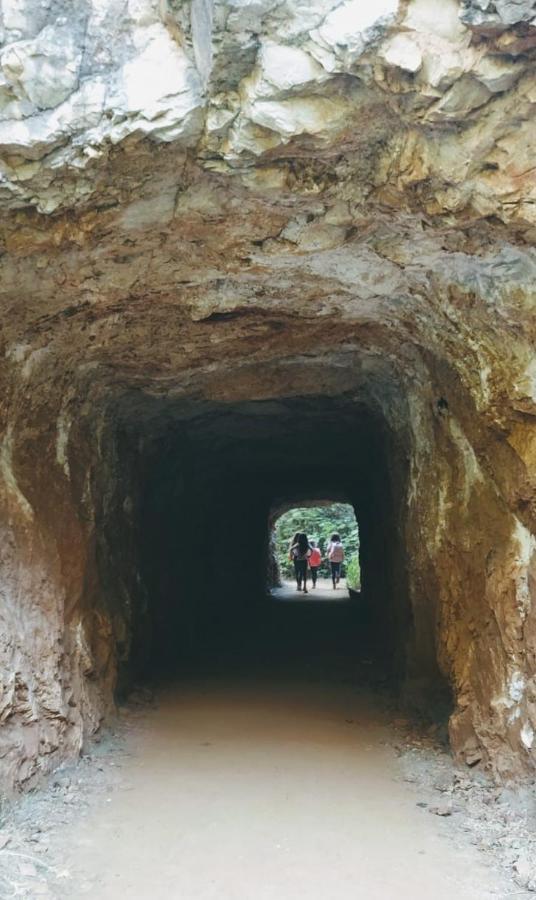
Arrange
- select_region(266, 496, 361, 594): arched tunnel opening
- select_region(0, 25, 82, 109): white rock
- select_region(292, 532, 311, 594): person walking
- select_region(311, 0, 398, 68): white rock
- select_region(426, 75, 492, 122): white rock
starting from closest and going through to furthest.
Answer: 1. select_region(311, 0, 398, 68): white rock
2. select_region(426, 75, 492, 122): white rock
3. select_region(0, 25, 82, 109): white rock
4. select_region(292, 532, 311, 594): person walking
5. select_region(266, 496, 361, 594): arched tunnel opening

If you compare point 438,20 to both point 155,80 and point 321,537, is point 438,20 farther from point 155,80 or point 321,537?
point 321,537

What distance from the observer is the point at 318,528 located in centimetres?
3152

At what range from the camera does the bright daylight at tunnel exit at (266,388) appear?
3.71m

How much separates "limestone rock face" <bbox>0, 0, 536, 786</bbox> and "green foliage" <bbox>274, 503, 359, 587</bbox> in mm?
21257

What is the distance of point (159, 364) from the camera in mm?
7230

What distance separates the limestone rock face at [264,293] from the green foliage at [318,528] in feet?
69.7

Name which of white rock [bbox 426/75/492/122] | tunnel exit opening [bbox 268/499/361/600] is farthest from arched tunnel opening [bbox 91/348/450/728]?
tunnel exit opening [bbox 268/499/361/600]

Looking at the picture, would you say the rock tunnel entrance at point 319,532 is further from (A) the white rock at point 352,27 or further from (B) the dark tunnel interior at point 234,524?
(A) the white rock at point 352,27

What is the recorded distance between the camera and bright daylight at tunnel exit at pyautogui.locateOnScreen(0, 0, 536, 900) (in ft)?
12.2

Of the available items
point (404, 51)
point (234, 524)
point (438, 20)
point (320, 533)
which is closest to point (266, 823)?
point (404, 51)

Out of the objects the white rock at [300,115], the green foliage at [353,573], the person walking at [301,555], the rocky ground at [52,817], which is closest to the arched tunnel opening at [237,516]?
the rocky ground at [52,817]

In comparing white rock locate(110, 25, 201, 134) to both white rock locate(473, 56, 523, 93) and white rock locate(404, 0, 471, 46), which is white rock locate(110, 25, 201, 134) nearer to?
white rock locate(404, 0, 471, 46)

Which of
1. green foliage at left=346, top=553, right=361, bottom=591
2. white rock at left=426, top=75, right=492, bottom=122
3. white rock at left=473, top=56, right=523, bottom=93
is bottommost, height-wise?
green foliage at left=346, top=553, right=361, bottom=591

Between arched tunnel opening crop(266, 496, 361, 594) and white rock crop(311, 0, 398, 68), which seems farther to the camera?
arched tunnel opening crop(266, 496, 361, 594)
